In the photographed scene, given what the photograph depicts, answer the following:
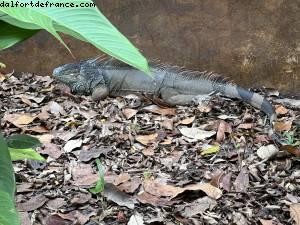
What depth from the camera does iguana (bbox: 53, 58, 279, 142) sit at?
14.4 ft

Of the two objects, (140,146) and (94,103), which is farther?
(94,103)

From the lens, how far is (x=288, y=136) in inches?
134

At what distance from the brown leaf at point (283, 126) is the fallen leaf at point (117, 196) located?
1374 millimetres

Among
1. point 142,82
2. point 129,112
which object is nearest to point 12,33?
point 129,112

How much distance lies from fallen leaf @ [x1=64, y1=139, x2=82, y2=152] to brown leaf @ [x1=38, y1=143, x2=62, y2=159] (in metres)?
0.05

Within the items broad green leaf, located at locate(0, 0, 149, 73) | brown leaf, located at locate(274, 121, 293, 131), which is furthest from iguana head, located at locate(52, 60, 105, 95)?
broad green leaf, located at locate(0, 0, 149, 73)

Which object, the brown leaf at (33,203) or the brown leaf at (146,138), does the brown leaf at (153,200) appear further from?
the brown leaf at (146,138)

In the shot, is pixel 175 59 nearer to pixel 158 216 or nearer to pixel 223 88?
pixel 223 88

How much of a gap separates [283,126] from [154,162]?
1.04 metres

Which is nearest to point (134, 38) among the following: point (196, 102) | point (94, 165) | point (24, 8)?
point (196, 102)

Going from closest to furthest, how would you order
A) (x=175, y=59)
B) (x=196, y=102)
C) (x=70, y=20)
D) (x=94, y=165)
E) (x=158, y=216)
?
(x=70, y=20) → (x=158, y=216) → (x=94, y=165) → (x=196, y=102) → (x=175, y=59)

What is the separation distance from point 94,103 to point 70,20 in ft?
10.8

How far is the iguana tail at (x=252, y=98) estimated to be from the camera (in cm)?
385

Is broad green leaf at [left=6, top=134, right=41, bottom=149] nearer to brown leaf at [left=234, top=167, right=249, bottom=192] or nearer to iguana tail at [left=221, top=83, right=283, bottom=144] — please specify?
brown leaf at [left=234, top=167, right=249, bottom=192]
